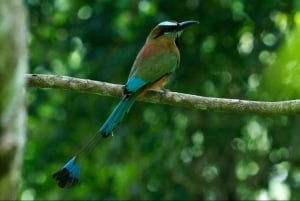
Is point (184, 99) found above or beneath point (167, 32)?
above

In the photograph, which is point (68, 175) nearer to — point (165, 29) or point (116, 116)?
point (116, 116)

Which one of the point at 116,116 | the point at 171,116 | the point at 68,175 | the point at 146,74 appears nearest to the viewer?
the point at 68,175

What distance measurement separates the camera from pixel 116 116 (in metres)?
3.81

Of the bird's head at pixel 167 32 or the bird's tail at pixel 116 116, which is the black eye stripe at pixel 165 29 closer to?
the bird's head at pixel 167 32

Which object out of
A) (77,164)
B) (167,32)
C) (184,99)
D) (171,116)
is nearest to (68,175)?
(77,164)

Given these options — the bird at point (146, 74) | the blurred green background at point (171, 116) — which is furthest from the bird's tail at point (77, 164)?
the blurred green background at point (171, 116)

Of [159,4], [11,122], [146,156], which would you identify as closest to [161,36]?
[159,4]

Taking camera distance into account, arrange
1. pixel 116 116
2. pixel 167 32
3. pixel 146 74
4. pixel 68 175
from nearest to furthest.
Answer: pixel 68 175 → pixel 116 116 → pixel 146 74 → pixel 167 32

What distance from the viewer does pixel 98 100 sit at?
5.88m

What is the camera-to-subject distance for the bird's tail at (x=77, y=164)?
3.51 meters

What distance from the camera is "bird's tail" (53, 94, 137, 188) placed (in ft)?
11.5

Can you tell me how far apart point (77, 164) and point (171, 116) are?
239 centimetres

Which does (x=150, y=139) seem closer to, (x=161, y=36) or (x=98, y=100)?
(x=98, y=100)

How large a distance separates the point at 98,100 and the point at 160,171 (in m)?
0.69
